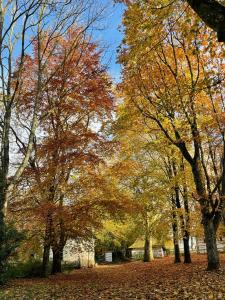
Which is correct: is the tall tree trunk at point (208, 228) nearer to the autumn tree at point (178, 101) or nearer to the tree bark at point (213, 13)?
the autumn tree at point (178, 101)

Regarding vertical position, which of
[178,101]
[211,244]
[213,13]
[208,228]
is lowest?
[211,244]

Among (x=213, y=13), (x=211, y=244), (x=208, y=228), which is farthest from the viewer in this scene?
(x=208, y=228)

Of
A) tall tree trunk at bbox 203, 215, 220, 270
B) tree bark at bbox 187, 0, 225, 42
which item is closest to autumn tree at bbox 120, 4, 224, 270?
tall tree trunk at bbox 203, 215, 220, 270

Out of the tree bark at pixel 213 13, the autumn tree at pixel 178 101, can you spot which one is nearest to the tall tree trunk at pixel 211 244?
the autumn tree at pixel 178 101

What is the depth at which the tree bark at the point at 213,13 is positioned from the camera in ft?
15.0

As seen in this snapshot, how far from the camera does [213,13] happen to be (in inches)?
185

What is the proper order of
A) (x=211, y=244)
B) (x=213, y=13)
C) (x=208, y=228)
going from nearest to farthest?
(x=213, y=13)
(x=211, y=244)
(x=208, y=228)

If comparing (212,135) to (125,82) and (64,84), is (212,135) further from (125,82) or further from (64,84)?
(64,84)

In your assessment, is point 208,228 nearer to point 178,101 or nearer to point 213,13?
point 178,101

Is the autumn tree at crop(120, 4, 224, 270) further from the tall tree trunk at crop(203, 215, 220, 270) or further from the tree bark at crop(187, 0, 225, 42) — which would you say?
the tree bark at crop(187, 0, 225, 42)

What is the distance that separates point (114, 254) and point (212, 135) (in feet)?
100

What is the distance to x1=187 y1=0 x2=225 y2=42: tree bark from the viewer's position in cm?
457

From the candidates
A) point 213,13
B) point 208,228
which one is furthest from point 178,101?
point 213,13

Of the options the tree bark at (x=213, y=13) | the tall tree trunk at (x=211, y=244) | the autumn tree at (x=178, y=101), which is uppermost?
the autumn tree at (x=178, y=101)
